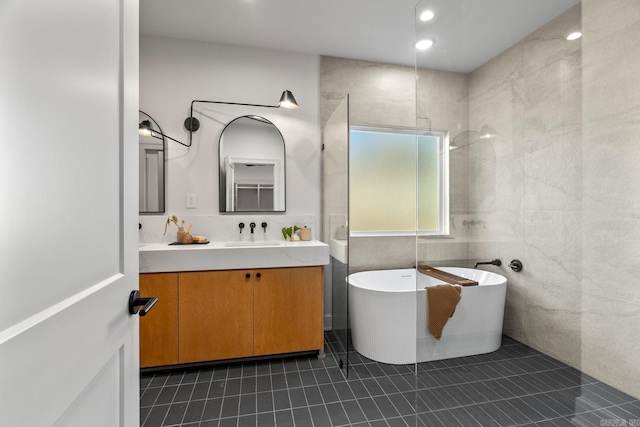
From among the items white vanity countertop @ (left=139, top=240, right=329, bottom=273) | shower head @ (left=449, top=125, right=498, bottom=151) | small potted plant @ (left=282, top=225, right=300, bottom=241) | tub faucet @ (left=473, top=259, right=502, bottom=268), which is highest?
shower head @ (left=449, top=125, right=498, bottom=151)

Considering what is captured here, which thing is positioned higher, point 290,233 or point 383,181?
point 383,181

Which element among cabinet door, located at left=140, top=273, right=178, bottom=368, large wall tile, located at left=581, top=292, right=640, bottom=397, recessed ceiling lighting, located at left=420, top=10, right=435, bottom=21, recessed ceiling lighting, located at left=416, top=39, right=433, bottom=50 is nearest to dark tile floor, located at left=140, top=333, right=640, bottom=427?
large wall tile, located at left=581, top=292, right=640, bottom=397

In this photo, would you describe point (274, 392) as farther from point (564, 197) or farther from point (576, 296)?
point (564, 197)

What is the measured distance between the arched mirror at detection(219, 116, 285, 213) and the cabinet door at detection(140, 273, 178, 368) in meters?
0.84

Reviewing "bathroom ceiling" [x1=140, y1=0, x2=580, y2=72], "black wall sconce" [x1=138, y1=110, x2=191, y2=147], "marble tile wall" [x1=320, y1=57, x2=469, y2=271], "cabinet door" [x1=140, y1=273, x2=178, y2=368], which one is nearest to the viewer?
"bathroom ceiling" [x1=140, y1=0, x2=580, y2=72]

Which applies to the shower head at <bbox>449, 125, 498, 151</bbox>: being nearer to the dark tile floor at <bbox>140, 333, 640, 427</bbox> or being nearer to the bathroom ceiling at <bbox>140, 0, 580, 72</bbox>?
the bathroom ceiling at <bbox>140, 0, 580, 72</bbox>

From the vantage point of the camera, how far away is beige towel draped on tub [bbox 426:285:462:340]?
141 centimetres

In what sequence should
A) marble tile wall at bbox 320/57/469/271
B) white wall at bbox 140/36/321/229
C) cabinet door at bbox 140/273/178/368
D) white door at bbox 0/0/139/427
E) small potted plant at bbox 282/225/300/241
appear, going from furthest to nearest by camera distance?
marble tile wall at bbox 320/57/469/271 → small potted plant at bbox 282/225/300/241 → white wall at bbox 140/36/321/229 → cabinet door at bbox 140/273/178/368 → white door at bbox 0/0/139/427

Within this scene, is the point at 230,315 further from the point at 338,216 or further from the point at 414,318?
the point at 414,318

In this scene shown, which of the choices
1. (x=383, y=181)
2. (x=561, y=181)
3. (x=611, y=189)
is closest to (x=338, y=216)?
(x=383, y=181)

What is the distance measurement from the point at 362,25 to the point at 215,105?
1447 mm

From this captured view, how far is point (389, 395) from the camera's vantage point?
5.87ft

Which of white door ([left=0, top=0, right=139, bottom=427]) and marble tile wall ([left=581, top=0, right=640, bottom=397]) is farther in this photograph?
marble tile wall ([left=581, top=0, right=640, bottom=397])

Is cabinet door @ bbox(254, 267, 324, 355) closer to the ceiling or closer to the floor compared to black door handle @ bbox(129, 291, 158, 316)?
closer to the floor
